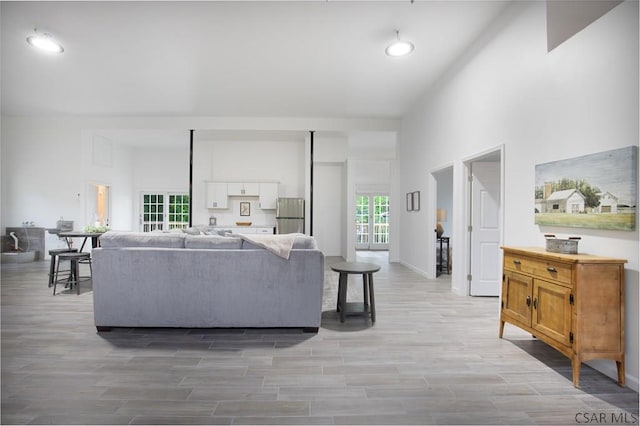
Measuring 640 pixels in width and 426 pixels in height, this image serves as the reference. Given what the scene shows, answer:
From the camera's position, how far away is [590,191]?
2.41m

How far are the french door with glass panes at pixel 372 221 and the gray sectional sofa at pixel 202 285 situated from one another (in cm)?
778

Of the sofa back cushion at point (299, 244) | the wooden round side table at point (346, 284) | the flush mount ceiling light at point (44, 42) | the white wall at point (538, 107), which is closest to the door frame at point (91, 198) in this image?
the flush mount ceiling light at point (44, 42)

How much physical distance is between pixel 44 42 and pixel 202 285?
3.75 metres

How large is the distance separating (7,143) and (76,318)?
20.8 ft

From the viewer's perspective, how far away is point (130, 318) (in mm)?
3045

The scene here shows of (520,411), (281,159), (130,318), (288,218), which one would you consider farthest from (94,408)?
(281,159)

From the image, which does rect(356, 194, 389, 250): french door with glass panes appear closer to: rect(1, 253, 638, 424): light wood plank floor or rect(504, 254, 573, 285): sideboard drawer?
rect(1, 253, 638, 424): light wood plank floor

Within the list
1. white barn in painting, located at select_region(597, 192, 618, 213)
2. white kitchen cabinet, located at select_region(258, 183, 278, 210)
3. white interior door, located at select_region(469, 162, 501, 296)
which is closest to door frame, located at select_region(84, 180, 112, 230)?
white kitchen cabinet, located at select_region(258, 183, 278, 210)

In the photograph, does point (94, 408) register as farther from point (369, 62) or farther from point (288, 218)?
point (288, 218)

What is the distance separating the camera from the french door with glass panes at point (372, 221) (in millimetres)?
10648

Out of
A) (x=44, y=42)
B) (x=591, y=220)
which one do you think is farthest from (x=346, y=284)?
(x=44, y=42)

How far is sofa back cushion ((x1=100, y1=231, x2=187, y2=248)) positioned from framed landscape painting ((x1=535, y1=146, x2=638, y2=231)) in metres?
3.29

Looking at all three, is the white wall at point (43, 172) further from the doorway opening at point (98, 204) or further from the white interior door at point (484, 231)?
the white interior door at point (484, 231)

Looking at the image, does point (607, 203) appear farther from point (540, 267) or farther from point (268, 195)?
point (268, 195)
